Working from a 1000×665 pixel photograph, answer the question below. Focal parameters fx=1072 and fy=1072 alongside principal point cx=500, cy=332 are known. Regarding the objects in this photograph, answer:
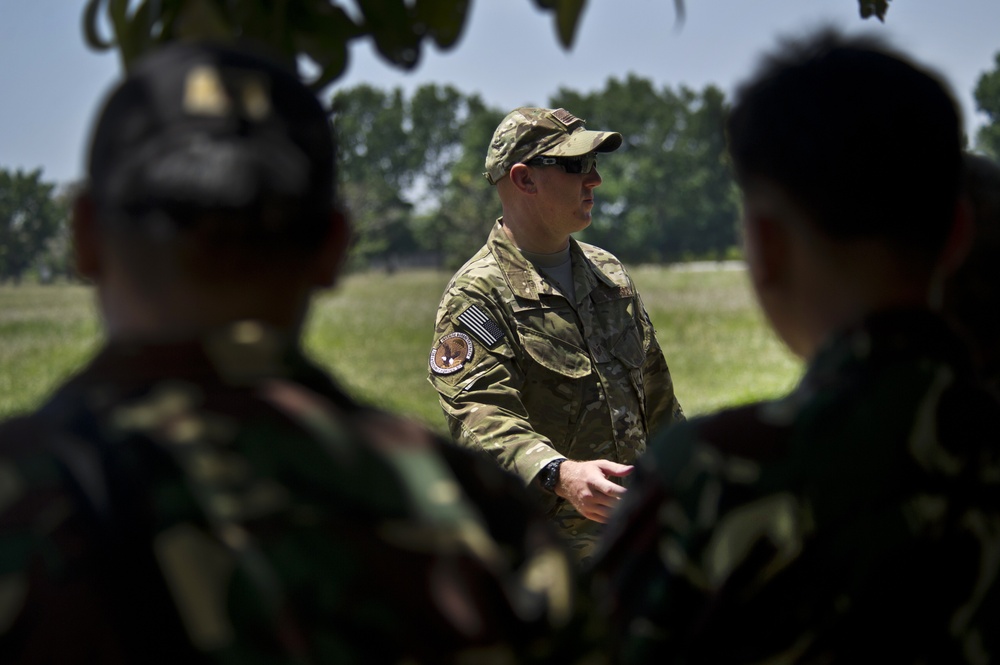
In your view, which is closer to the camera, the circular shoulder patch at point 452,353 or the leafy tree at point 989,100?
the circular shoulder patch at point 452,353

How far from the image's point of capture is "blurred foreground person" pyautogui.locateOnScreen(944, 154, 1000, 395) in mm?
Answer: 1688

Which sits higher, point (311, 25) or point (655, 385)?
point (311, 25)

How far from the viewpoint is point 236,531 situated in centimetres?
104

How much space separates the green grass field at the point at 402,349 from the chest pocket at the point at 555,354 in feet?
11.4

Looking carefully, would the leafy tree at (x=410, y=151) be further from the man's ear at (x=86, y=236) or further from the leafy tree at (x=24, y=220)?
the man's ear at (x=86, y=236)

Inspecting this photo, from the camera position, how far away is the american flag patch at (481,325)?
3518 mm

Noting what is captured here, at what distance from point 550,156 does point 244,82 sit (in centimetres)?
275

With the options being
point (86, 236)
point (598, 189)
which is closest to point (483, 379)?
point (86, 236)

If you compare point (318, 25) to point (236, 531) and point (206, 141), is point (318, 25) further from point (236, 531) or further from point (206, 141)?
point (236, 531)

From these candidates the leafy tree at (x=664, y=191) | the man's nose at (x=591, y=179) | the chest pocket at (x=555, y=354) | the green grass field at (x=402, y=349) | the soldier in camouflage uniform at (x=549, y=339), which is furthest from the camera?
the leafy tree at (x=664, y=191)

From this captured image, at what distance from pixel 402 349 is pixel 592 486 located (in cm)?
1568

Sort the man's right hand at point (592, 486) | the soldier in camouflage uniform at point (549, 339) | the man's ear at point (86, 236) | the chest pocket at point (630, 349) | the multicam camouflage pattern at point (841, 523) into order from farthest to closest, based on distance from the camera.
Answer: the chest pocket at point (630, 349), the soldier in camouflage uniform at point (549, 339), the man's right hand at point (592, 486), the multicam camouflage pattern at point (841, 523), the man's ear at point (86, 236)

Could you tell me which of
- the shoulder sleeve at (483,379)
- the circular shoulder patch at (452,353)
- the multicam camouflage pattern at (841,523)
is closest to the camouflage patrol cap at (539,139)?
the shoulder sleeve at (483,379)

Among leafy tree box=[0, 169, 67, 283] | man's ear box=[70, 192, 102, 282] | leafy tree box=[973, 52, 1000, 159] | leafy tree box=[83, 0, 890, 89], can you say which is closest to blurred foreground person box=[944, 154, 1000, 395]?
leafy tree box=[83, 0, 890, 89]
